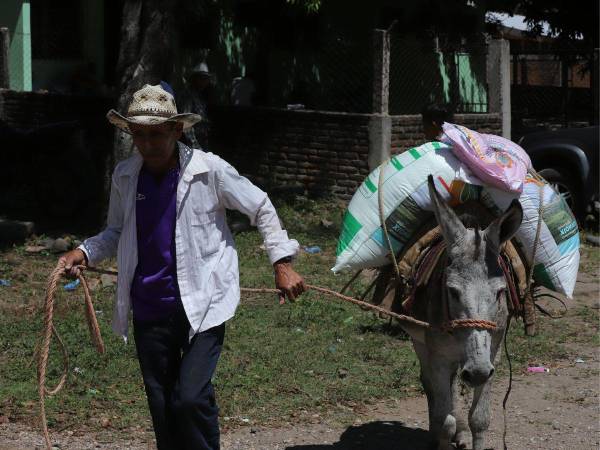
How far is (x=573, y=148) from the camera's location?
12742 millimetres

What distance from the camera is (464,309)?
450 cm

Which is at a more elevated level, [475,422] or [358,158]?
[358,158]

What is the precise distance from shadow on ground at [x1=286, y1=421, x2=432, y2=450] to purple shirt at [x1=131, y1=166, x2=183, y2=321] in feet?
5.77

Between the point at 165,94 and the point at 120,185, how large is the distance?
1.47 ft

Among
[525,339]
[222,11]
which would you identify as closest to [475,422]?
[525,339]

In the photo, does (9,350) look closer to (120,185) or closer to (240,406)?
(240,406)

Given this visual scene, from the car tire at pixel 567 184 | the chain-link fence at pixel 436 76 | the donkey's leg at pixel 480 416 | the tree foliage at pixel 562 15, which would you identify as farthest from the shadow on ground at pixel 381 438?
the tree foliage at pixel 562 15

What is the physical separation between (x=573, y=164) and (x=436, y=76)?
12.7 feet

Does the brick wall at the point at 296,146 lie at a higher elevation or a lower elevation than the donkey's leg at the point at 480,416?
higher

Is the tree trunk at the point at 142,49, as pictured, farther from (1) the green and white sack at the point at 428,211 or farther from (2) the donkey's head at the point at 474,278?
(2) the donkey's head at the point at 474,278

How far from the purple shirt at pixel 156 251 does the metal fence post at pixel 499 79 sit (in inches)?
429

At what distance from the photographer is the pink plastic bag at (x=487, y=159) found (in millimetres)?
5316

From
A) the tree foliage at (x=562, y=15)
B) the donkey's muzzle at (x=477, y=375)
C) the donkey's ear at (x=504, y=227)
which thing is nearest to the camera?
the donkey's muzzle at (x=477, y=375)

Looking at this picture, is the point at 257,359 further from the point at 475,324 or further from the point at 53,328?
the point at 475,324
